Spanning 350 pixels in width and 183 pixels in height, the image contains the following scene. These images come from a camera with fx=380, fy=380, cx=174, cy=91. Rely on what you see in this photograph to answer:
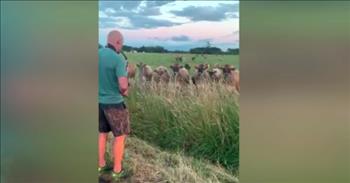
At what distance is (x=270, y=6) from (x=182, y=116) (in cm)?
74

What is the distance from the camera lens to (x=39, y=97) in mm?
2002

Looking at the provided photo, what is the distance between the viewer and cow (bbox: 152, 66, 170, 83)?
6.73 feet

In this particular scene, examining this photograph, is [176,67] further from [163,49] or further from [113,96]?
[113,96]

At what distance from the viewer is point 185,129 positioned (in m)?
2.04

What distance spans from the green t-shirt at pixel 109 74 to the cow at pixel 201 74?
38 centimetres

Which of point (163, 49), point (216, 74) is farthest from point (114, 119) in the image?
point (216, 74)

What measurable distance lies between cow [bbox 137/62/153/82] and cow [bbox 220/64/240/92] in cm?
39

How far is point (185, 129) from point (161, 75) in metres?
0.32

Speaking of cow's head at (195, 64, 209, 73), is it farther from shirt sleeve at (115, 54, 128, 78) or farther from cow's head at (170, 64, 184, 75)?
shirt sleeve at (115, 54, 128, 78)

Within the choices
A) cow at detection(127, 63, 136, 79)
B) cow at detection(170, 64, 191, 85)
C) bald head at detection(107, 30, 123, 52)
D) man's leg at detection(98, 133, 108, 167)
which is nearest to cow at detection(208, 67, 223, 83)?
cow at detection(170, 64, 191, 85)

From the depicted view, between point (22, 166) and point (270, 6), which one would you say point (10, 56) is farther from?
Answer: point (270, 6)

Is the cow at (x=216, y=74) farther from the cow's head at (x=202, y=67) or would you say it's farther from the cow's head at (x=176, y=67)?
the cow's head at (x=176, y=67)

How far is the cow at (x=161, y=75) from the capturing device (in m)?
2.05

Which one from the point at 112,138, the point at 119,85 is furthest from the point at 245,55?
the point at 112,138
